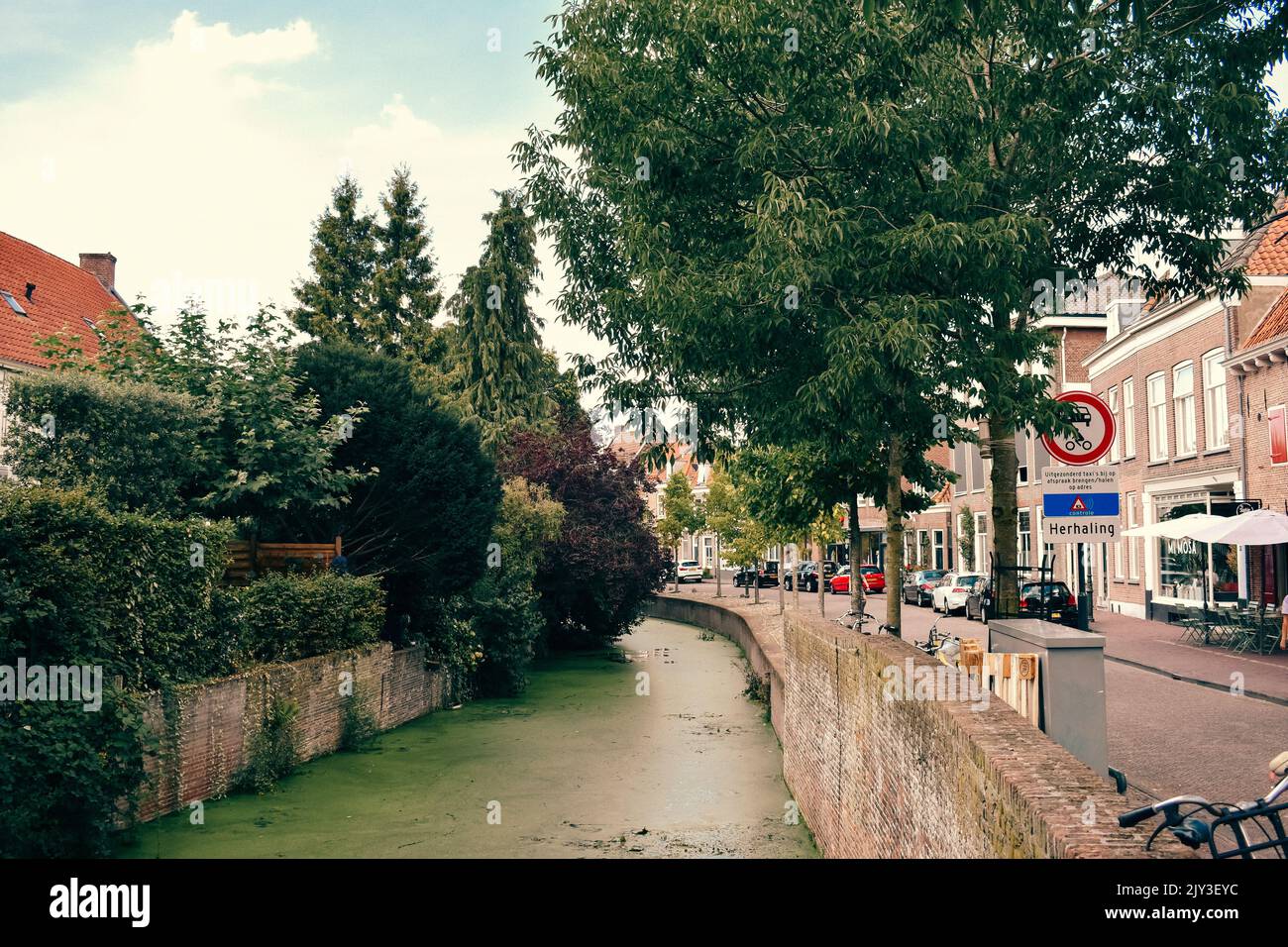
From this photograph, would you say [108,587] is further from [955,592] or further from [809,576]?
[809,576]

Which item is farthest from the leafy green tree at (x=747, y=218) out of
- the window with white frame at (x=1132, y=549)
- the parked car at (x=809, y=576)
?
the parked car at (x=809, y=576)

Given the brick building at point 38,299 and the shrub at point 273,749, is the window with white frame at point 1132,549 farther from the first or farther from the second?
the brick building at point 38,299

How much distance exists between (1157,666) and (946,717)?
16161 millimetres

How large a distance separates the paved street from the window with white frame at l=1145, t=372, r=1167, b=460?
9860 mm

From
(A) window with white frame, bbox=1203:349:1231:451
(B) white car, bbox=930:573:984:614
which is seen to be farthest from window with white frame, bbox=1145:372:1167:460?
(B) white car, bbox=930:573:984:614

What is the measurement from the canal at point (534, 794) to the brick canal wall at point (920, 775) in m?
1.17

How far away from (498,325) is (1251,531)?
2965 centimetres

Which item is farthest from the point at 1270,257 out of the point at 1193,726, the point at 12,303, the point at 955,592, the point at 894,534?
the point at 12,303

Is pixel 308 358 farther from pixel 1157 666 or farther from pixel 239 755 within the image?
pixel 1157 666

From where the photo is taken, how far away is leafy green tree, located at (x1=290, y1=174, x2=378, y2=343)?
1650 inches

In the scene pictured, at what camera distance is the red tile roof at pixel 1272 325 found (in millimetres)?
23469

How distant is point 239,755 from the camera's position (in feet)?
39.2

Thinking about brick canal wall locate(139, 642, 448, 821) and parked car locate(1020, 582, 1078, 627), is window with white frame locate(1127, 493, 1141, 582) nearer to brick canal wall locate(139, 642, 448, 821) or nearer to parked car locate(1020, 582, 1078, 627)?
parked car locate(1020, 582, 1078, 627)
